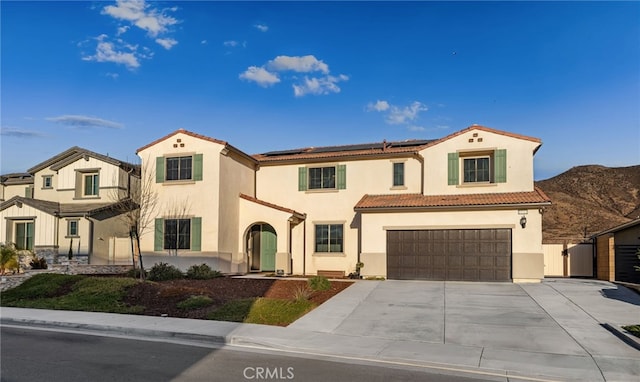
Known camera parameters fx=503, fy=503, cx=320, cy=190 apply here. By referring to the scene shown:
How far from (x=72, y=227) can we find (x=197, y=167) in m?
9.44

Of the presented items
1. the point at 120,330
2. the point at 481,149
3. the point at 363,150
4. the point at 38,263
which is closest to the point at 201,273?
the point at 120,330

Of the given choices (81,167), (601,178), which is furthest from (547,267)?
(601,178)

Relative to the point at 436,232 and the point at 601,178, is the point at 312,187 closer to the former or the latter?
the point at 436,232

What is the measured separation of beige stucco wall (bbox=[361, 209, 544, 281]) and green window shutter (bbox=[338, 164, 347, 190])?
277cm

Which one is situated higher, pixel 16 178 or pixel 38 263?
pixel 16 178

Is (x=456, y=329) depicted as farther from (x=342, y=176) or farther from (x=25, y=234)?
(x=25, y=234)

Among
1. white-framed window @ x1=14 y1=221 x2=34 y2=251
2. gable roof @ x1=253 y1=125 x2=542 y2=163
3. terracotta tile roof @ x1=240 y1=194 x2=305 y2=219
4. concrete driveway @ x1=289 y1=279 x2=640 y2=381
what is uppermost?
gable roof @ x1=253 y1=125 x2=542 y2=163

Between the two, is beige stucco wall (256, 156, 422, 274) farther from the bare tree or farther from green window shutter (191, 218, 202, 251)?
the bare tree

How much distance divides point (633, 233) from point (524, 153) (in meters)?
5.41

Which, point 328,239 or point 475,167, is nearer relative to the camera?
point 475,167

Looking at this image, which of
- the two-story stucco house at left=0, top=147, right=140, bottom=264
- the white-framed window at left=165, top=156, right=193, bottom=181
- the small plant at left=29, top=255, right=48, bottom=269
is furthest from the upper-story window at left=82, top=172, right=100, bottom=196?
the white-framed window at left=165, top=156, right=193, bottom=181

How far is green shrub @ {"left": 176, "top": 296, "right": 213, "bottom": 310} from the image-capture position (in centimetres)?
1466

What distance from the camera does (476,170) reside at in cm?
2241

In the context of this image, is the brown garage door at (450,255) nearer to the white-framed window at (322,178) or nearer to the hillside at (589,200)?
the white-framed window at (322,178)
